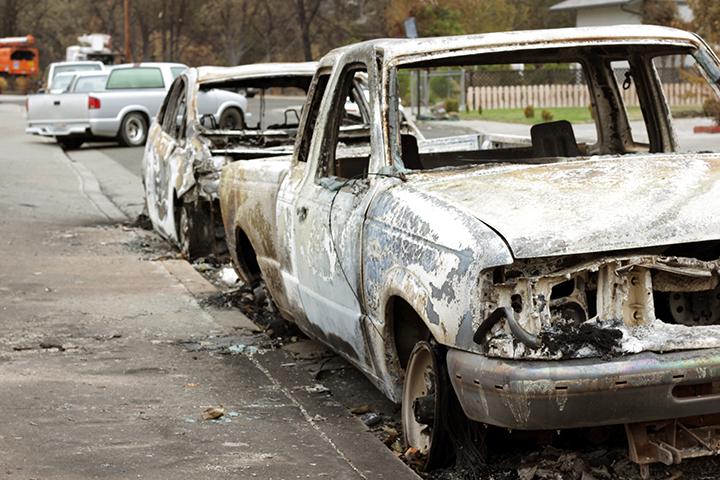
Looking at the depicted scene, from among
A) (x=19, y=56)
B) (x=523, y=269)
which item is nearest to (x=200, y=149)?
(x=523, y=269)

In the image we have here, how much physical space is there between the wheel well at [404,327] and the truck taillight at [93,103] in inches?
1006

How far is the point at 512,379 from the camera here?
15.4ft

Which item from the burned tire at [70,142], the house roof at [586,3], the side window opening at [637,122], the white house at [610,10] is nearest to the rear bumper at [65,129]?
the burned tire at [70,142]

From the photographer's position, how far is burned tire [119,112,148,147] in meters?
30.8

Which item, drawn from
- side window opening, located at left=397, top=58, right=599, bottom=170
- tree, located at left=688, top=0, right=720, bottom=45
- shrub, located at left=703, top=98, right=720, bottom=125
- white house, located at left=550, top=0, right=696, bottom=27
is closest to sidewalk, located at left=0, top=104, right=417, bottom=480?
side window opening, located at left=397, top=58, right=599, bottom=170

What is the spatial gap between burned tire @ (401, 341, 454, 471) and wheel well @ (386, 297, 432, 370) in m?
0.14

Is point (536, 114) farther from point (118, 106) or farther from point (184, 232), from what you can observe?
point (184, 232)

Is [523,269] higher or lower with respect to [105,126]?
higher

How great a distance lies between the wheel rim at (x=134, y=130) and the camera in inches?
1214

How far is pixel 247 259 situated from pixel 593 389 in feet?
15.5

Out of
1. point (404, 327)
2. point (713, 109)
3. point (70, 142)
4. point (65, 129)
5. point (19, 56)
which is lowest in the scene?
point (19, 56)

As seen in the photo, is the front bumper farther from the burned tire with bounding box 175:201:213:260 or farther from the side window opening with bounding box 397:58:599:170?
the side window opening with bounding box 397:58:599:170

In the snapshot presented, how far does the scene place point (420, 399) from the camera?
5449mm

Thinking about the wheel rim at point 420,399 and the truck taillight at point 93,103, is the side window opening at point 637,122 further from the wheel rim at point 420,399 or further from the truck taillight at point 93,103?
the truck taillight at point 93,103
